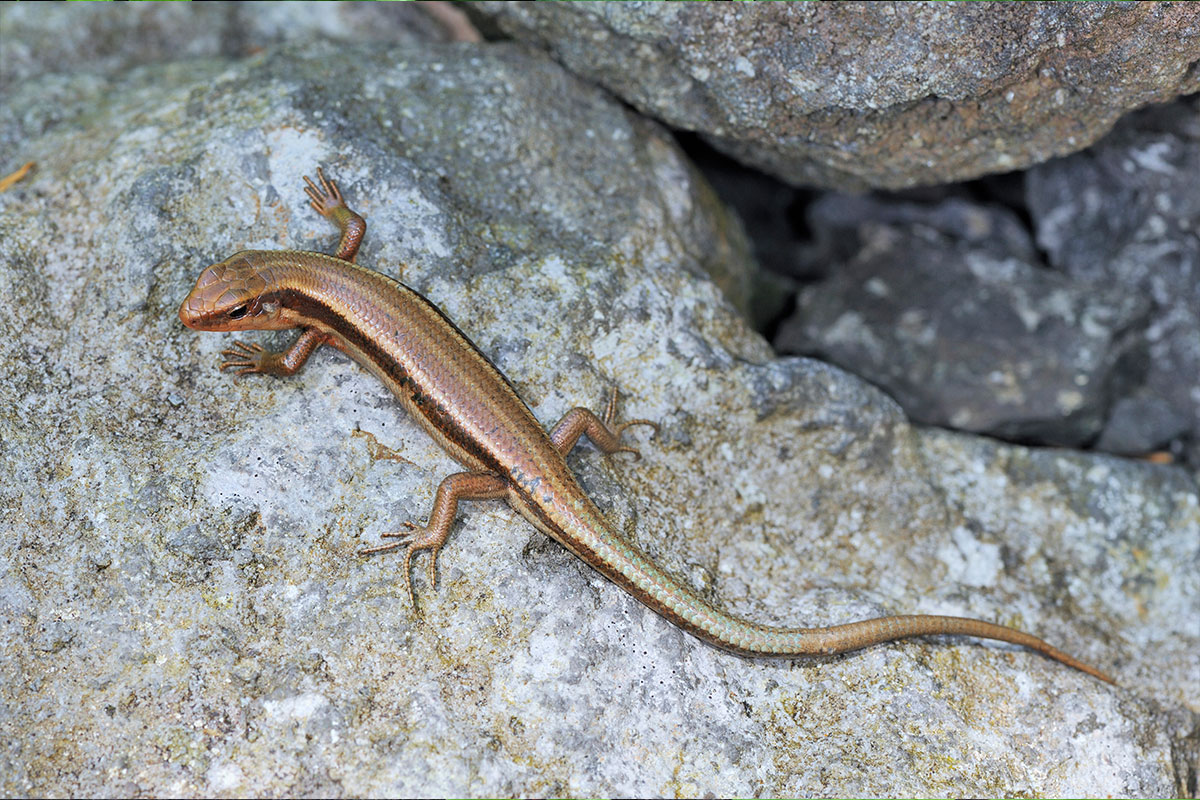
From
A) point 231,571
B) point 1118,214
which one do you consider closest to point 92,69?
point 231,571

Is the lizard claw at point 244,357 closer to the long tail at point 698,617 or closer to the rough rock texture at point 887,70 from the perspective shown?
the long tail at point 698,617

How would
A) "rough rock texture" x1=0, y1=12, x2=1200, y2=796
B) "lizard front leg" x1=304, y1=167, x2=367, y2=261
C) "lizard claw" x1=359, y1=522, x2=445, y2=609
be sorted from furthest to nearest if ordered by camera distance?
1. "lizard front leg" x1=304, y1=167, x2=367, y2=261
2. "lizard claw" x1=359, y1=522, x2=445, y2=609
3. "rough rock texture" x1=0, y1=12, x2=1200, y2=796

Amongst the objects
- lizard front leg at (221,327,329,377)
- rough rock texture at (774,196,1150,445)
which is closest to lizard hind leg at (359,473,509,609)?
lizard front leg at (221,327,329,377)

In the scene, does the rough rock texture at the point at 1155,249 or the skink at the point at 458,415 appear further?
the rough rock texture at the point at 1155,249

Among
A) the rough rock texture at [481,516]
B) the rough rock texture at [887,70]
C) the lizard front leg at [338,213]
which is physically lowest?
the rough rock texture at [481,516]

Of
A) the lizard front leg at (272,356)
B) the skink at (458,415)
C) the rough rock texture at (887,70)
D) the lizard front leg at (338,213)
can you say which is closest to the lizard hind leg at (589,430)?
the skink at (458,415)

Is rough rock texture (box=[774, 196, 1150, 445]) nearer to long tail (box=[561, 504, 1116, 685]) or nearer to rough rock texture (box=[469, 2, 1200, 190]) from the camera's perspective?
rough rock texture (box=[469, 2, 1200, 190])

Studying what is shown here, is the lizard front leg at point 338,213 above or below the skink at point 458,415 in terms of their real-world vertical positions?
above

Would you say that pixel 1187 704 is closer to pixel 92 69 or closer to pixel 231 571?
pixel 231 571
